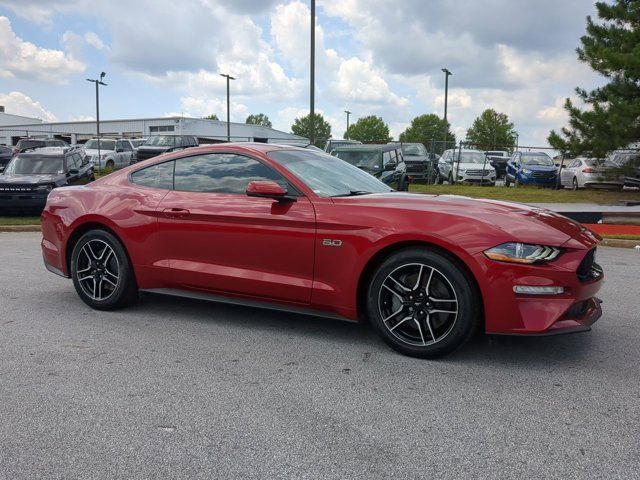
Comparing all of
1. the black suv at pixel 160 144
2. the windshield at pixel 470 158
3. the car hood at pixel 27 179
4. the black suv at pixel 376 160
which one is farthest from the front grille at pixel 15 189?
the windshield at pixel 470 158

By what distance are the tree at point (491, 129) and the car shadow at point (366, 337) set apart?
293 feet

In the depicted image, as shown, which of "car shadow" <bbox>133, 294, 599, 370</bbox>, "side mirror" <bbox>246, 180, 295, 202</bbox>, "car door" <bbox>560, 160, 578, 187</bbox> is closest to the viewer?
"car shadow" <bbox>133, 294, 599, 370</bbox>

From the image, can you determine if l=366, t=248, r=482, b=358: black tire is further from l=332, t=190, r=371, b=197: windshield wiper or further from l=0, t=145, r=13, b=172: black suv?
l=0, t=145, r=13, b=172: black suv

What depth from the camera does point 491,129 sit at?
93.1 meters

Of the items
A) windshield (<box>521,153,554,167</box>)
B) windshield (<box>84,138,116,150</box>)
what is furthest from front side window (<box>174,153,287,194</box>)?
windshield (<box>84,138,116,150</box>)

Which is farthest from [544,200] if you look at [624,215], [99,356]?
[99,356]

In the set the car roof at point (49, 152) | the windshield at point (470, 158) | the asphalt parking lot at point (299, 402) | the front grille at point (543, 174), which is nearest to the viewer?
the asphalt parking lot at point (299, 402)

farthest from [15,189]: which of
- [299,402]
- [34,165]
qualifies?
[299,402]

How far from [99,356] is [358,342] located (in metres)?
1.85

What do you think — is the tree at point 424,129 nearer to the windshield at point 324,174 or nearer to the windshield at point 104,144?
the windshield at point 104,144

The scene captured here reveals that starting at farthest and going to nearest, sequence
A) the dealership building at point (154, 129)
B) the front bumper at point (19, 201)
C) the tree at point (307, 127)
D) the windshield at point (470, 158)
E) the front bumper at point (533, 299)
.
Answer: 1. the tree at point (307, 127)
2. the dealership building at point (154, 129)
3. the windshield at point (470, 158)
4. the front bumper at point (19, 201)
5. the front bumper at point (533, 299)

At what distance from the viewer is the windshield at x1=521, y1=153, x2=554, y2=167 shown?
24.0m

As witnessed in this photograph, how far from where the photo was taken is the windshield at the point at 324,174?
462 cm

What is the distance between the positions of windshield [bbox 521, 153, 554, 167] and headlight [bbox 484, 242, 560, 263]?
70.7 feet
